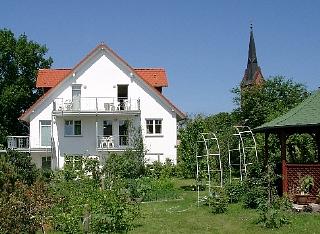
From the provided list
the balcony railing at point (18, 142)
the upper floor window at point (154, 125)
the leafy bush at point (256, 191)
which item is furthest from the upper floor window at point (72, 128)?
the leafy bush at point (256, 191)

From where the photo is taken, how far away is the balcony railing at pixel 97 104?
39656 mm

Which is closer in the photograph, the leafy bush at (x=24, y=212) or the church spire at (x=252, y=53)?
the leafy bush at (x=24, y=212)

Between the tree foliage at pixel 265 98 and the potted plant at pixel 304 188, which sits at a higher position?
the tree foliage at pixel 265 98

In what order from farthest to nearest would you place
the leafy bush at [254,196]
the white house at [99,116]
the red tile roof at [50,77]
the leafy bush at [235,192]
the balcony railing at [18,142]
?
the red tile roof at [50,77] < the balcony railing at [18,142] < the white house at [99,116] < the leafy bush at [235,192] < the leafy bush at [254,196]

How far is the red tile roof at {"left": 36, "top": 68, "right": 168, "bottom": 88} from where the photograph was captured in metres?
42.6

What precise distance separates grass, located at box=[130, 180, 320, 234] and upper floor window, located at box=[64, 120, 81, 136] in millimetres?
20431

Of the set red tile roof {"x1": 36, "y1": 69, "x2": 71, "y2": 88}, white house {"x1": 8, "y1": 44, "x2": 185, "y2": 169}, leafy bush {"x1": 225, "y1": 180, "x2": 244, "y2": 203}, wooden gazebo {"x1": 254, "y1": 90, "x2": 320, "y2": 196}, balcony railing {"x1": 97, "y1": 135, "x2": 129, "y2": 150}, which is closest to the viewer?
wooden gazebo {"x1": 254, "y1": 90, "x2": 320, "y2": 196}

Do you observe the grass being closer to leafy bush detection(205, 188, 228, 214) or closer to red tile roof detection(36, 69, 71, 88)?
leafy bush detection(205, 188, 228, 214)

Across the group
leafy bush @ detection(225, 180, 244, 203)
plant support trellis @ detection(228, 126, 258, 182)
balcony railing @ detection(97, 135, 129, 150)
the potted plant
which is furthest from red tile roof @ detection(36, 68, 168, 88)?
the potted plant

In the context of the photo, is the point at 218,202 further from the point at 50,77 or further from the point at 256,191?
the point at 50,77

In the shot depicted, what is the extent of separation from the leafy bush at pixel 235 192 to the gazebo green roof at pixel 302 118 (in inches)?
104

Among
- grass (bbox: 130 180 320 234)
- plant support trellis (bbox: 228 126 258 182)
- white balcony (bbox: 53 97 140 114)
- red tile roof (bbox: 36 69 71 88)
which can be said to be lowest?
grass (bbox: 130 180 320 234)

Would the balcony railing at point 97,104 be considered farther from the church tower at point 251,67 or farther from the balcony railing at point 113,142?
the church tower at point 251,67

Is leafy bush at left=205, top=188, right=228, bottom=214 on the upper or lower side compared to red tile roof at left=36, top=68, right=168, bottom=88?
lower
